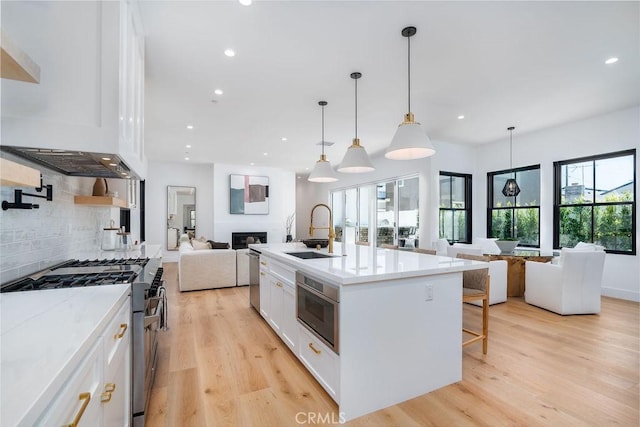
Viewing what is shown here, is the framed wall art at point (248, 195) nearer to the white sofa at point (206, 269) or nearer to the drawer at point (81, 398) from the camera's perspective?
the white sofa at point (206, 269)

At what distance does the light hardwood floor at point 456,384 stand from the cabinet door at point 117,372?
0.51 m

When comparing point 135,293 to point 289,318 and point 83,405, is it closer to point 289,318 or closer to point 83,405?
point 83,405

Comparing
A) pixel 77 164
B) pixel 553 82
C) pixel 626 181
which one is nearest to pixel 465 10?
pixel 553 82

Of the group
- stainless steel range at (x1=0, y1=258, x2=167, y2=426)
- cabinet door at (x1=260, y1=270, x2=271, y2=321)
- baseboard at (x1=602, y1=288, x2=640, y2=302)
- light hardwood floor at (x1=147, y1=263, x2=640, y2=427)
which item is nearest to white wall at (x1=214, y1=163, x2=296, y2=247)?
light hardwood floor at (x1=147, y1=263, x2=640, y2=427)

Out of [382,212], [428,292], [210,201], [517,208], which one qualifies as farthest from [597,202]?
[210,201]

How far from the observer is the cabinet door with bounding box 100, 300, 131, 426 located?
1.13m

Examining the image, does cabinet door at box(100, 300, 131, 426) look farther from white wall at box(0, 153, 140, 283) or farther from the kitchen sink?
the kitchen sink

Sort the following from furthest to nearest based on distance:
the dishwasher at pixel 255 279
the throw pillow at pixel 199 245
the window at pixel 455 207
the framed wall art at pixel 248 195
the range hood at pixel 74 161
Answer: the framed wall art at pixel 248 195
the window at pixel 455 207
the throw pillow at pixel 199 245
the dishwasher at pixel 255 279
the range hood at pixel 74 161

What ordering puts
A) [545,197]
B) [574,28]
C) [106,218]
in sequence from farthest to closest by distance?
[545,197] < [106,218] < [574,28]

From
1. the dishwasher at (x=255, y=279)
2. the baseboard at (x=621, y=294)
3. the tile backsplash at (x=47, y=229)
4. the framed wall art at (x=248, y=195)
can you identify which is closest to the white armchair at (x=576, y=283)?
the baseboard at (x=621, y=294)

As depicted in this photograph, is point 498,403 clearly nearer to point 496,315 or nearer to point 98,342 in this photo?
point 496,315

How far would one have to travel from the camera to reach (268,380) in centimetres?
228

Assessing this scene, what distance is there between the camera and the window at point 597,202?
4609mm

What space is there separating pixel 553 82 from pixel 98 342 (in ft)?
15.9
